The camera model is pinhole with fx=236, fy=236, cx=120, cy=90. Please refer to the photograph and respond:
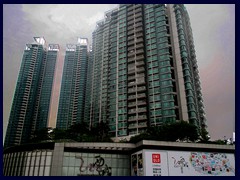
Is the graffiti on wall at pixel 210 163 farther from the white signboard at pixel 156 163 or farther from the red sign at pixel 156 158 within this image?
the red sign at pixel 156 158

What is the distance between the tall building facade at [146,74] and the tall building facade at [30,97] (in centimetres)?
2949

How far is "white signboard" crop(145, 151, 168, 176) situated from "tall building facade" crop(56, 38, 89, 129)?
220 ft

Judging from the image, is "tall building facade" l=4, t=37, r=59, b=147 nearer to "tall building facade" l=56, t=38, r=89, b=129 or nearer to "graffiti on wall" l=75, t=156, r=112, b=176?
"tall building facade" l=56, t=38, r=89, b=129

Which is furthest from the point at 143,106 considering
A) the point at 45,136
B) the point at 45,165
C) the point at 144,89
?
the point at 45,165

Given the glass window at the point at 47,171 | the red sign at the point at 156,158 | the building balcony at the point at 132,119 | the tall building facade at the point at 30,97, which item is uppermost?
the tall building facade at the point at 30,97

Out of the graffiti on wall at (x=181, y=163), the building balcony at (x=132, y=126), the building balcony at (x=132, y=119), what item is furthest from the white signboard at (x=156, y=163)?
the building balcony at (x=132, y=119)

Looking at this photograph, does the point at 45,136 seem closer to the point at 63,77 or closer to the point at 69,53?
the point at 63,77

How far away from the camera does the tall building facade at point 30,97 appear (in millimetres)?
100062

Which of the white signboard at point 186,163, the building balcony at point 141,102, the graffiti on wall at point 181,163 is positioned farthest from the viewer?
the building balcony at point 141,102

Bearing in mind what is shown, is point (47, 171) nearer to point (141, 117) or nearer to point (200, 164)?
point (200, 164)

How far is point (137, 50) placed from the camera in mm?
75625

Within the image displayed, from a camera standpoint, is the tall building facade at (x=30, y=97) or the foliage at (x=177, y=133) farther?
the tall building facade at (x=30, y=97)

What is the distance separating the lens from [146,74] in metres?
71.1

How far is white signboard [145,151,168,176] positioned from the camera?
27.5 meters
